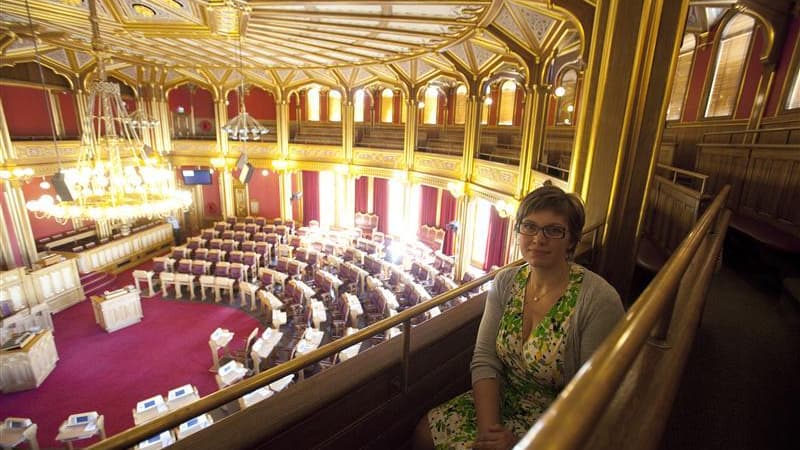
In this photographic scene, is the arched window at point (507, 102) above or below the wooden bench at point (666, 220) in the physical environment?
above

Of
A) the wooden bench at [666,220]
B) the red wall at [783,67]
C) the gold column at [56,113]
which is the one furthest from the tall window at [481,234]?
the gold column at [56,113]

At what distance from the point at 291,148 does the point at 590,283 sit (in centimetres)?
1520

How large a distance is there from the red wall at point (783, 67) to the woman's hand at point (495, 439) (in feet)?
25.7

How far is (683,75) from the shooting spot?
8711 mm

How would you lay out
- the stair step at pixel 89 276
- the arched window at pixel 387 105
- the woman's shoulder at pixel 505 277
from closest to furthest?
the woman's shoulder at pixel 505 277 → the stair step at pixel 89 276 → the arched window at pixel 387 105

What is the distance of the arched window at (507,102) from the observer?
13.6 m

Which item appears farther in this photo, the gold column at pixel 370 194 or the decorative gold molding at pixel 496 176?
the gold column at pixel 370 194

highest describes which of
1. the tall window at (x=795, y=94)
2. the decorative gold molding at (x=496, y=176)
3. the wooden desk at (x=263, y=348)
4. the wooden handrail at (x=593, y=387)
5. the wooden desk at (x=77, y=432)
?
the tall window at (x=795, y=94)

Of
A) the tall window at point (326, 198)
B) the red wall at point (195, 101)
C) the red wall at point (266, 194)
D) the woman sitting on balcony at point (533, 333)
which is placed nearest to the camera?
the woman sitting on balcony at point (533, 333)

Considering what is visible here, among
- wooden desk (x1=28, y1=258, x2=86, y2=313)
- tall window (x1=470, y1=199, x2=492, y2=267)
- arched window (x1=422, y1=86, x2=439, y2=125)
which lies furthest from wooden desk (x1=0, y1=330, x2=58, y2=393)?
arched window (x1=422, y1=86, x2=439, y2=125)

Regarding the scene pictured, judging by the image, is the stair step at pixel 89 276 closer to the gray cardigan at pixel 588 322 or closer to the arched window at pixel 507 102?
the gray cardigan at pixel 588 322

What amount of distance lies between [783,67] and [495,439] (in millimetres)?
8338

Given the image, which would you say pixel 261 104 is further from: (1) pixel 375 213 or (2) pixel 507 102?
(2) pixel 507 102

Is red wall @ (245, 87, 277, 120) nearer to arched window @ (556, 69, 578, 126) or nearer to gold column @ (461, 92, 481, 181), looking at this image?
gold column @ (461, 92, 481, 181)
